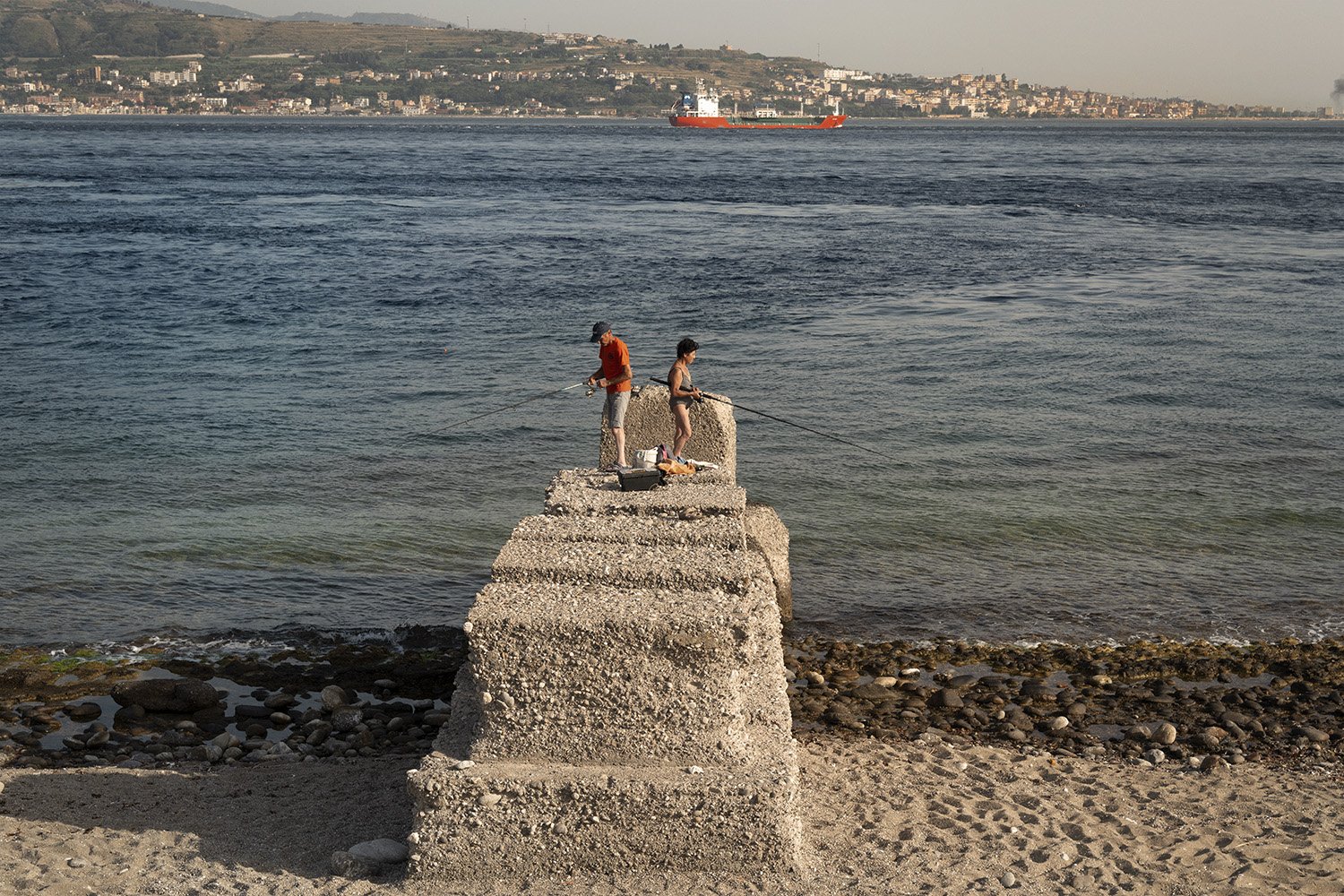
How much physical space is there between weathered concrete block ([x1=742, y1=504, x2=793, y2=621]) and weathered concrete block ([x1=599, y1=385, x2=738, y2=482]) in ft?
1.72

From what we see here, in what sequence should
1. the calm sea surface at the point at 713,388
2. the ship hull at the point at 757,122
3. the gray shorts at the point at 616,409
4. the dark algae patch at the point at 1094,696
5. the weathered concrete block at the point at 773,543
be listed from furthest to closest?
the ship hull at the point at 757,122 < the calm sea surface at the point at 713,388 < the weathered concrete block at the point at 773,543 < the gray shorts at the point at 616,409 < the dark algae patch at the point at 1094,696

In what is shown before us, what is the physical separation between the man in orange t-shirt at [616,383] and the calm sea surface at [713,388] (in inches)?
96.6

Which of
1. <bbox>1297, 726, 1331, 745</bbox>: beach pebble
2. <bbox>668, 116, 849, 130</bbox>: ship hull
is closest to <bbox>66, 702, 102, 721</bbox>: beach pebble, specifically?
<bbox>1297, 726, 1331, 745</bbox>: beach pebble

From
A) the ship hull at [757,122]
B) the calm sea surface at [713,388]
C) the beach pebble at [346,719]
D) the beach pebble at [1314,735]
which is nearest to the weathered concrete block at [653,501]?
the beach pebble at [346,719]

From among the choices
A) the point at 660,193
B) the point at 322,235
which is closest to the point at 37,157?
the point at 660,193

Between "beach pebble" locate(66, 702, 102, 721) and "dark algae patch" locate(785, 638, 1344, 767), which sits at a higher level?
"dark algae patch" locate(785, 638, 1344, 767)

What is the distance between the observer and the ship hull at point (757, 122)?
528ft

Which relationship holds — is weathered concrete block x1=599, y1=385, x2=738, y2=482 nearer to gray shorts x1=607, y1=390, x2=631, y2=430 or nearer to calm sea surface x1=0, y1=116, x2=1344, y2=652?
gray shorts x1=607, y1=390, x2=631, y2=430

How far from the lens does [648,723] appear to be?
22.1 feet

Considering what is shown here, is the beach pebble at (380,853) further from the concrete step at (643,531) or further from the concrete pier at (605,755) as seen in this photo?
the concrete step at (643,531)

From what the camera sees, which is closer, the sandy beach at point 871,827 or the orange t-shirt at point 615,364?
the sandy beach at point 871,827

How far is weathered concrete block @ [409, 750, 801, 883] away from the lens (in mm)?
6594

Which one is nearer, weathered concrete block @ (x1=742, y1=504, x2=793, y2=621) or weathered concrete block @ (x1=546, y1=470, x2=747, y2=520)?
weathered concrete block @ (x1=546, y1=470, x2=747, y2=520)

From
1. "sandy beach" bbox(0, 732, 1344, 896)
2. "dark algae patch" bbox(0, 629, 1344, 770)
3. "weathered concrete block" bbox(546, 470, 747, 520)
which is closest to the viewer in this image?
"sandy beach" bbox(0, 732, 1344, 896)
